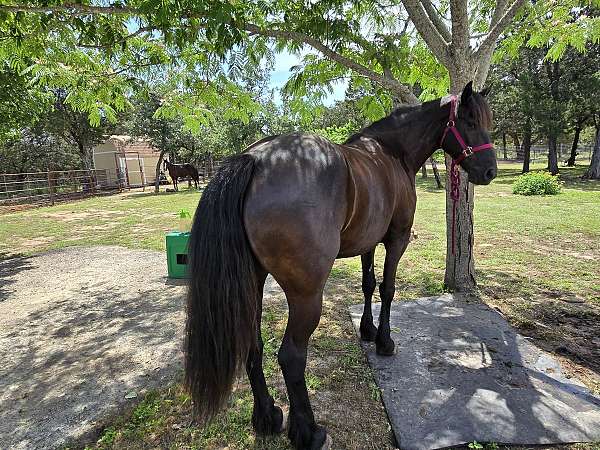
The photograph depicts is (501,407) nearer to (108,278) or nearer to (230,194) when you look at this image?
(230,194)

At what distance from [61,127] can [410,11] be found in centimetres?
2503

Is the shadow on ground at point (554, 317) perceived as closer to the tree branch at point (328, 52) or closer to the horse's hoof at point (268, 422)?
the horse's hoof at point (268, 422)

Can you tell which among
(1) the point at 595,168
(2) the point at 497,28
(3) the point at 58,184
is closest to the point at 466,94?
(2) the point at 497,28

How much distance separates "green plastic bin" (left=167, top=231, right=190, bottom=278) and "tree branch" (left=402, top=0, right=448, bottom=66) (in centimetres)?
397

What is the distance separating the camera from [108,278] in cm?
555

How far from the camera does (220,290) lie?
175 centimetres

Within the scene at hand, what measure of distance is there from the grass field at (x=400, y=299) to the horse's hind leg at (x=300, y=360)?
176 mm

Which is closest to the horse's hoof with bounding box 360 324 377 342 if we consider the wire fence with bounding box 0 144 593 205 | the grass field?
the grass field

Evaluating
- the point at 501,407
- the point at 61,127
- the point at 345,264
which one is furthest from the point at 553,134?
the point at 61,127

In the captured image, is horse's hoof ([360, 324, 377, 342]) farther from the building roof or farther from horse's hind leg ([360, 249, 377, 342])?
the building roof

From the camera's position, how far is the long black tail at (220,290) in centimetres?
175

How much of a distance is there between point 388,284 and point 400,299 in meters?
1.32

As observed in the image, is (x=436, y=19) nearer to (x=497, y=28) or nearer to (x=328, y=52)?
(x=497, y=28)

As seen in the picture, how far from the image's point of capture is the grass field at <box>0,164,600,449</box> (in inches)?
87.3
